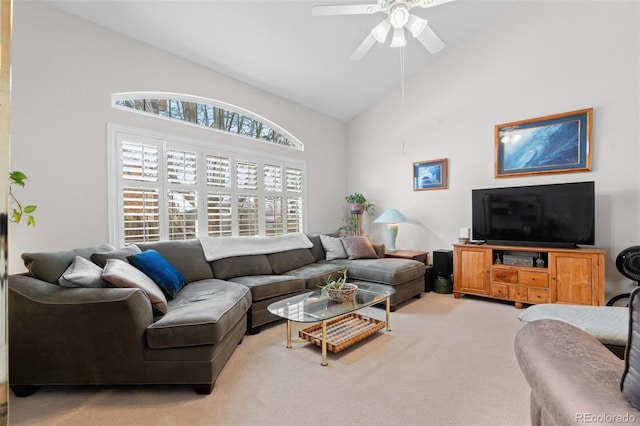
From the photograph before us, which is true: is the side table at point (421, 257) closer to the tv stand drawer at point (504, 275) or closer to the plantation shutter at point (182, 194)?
the tv stand drawer at point (504, 275)

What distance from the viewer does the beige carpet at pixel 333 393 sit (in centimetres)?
164

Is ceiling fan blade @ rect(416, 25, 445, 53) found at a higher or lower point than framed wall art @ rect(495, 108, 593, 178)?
higher

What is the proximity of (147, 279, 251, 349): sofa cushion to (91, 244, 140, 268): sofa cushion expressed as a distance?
1.94ft

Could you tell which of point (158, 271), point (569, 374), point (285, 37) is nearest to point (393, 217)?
point (285, 37)

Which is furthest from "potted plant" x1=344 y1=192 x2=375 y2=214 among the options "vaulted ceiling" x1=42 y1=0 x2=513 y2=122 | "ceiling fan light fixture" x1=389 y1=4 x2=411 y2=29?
"ceiling fan light fixture" x1=389 y1=4 x2=411 y2=29

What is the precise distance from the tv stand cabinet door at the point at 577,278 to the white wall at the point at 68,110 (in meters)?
4.64

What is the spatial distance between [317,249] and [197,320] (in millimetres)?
2727

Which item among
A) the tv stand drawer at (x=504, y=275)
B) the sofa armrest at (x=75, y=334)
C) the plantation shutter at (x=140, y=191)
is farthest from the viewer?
the tv stand drawer at (x=504, y=275)

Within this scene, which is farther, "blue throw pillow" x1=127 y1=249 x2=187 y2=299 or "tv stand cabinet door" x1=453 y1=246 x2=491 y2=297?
"tv stand cabinet door" x1=453 y1=246 x2=491 y2=297

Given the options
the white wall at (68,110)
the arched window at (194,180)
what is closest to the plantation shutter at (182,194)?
the arched window at (194,180)

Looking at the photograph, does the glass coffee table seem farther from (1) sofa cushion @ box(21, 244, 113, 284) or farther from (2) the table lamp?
(2) the table lamp

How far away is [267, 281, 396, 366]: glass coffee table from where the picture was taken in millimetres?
2320

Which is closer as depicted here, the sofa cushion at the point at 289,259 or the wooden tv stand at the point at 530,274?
the wooden tv stand at the point at 530,274

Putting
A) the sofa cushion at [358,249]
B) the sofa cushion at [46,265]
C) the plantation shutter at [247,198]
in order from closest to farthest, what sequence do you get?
the sofa cushion at [46,265], the plantation shutter at [247,198], the sofa cushion at [358,249]
